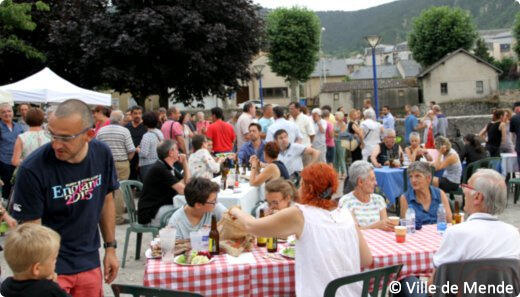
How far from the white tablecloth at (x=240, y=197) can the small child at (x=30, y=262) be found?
3.38 metres

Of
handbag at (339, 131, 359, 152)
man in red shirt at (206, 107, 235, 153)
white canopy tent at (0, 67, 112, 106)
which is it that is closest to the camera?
man in red shirt at (206, 107, 235, 153)

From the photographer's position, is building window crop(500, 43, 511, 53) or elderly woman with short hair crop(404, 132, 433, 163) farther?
building window crop(500, 43, 511, 53)

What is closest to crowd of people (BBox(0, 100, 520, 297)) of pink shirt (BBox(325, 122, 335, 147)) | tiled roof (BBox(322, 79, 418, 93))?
pink shirt (BBox(325, 122, 335, 147))

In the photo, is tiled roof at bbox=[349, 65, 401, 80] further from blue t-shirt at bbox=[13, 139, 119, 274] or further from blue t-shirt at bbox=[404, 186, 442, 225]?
blue t-shirt at bbox=[13, 139, 119, 274]

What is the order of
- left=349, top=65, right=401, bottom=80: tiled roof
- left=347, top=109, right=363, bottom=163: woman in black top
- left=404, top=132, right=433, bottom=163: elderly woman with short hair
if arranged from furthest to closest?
left=349, top=65, right=401, bottom=80: tiled roof < left=347, top=109, right=363, bottom=163: woman in black top < left=404, top=132, right=433, bottom=163: elderly woman with short hair

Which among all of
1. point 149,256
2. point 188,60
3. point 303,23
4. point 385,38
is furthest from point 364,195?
point 385,38

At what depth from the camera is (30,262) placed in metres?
2.49

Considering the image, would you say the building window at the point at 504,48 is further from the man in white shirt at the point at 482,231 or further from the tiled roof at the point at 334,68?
the man in white shirt at the point at 482,231

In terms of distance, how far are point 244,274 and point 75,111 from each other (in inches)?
61.2

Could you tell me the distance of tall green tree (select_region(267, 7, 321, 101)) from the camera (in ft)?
162

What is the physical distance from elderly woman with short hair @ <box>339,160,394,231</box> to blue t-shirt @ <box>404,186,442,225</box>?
0.30m

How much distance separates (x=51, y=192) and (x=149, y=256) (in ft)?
4.03

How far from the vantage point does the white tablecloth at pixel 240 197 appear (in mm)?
5954

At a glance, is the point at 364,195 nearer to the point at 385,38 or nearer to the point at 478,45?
the point at 478,45
